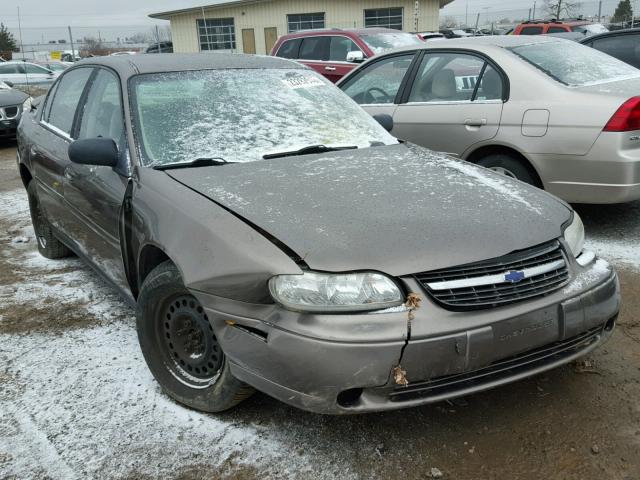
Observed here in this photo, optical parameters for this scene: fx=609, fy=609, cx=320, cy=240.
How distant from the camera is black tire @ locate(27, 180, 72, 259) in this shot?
4668 millimetres

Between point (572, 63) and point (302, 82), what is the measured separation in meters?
2.62

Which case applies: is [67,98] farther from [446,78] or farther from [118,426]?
[446,78]

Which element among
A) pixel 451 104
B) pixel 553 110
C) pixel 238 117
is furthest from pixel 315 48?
pixel 238 117

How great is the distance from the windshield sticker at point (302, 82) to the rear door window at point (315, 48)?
7391 millimetres

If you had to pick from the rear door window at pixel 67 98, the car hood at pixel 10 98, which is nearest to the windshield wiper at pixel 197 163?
the rear door window at pixel 67 98

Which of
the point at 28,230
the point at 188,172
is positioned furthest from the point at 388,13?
the point at 188,172

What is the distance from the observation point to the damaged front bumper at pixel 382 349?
→ 2.12 meters

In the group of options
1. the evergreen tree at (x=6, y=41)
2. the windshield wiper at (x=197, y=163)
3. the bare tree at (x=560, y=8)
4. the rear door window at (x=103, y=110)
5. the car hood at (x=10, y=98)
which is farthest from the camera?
the evergreen tree at (x=6, y=41)

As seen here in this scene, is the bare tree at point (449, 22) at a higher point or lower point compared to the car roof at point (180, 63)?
lower

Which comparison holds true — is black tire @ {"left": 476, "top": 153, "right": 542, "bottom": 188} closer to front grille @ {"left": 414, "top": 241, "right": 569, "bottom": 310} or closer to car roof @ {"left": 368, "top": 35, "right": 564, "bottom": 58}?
car roof @ {"left": 368, "top": 35, "right": 564, "bottom": 58}

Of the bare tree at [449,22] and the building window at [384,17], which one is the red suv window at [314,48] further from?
the bare tree at [449,22]

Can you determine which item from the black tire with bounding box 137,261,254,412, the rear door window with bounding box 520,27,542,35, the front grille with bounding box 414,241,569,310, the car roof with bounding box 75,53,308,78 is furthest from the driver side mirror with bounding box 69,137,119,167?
the rear door window with bounding box 520,27,542,35

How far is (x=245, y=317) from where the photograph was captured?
7.37ft

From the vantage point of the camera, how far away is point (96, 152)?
3.02 meters
